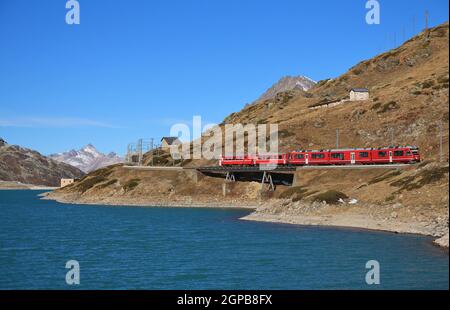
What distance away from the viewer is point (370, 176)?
9875 cm

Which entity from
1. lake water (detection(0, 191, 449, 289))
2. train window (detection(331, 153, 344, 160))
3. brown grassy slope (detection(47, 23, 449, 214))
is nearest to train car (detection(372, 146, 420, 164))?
brown grassy slope (detection(47, 23, 449, 214))

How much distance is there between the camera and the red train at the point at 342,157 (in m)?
103

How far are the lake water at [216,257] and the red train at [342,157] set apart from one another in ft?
124

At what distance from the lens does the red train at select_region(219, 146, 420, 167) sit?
10338 centimetres

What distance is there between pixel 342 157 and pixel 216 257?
222ft

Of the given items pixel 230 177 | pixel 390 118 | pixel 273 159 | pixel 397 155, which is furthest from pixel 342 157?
pixel 390 118

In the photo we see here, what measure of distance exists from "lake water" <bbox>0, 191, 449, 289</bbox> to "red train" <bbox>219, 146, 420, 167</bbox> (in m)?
37.8

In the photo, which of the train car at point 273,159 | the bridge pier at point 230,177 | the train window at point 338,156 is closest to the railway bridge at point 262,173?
the bridge pier at point 230,177

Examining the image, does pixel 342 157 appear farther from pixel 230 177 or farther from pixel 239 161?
pixel 230 177

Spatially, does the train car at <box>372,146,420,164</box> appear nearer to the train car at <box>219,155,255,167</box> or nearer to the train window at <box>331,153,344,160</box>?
the train window at <box>331,153,344,160</box>

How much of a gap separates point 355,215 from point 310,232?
1041 cm

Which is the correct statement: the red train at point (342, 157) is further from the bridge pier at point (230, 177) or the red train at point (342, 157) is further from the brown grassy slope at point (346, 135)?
the brown grassy slope at point (346, 135)
